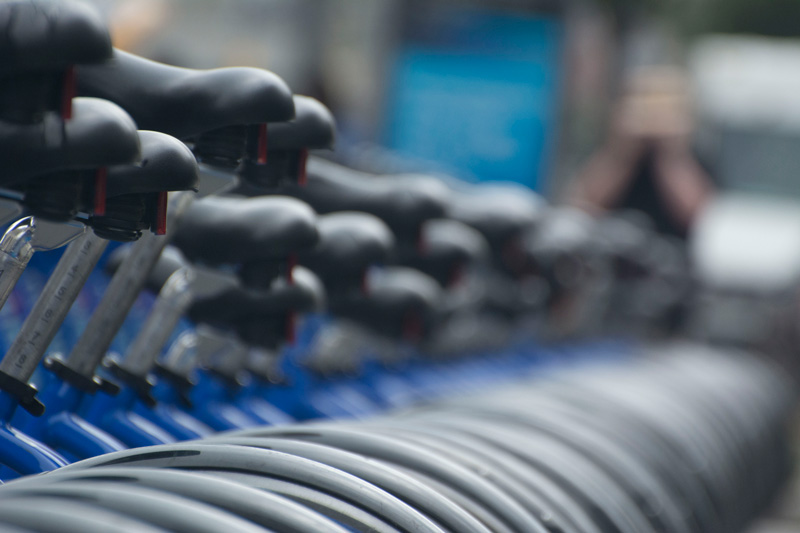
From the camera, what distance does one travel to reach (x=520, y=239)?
14.7 ft

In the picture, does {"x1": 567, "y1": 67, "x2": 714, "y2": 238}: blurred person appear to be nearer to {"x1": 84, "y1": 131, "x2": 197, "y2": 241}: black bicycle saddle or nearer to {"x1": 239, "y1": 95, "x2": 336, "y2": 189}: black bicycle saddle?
{"x1": 239, "y1": 95, "x2": 336, "y2": 189}: black bicycle saddle

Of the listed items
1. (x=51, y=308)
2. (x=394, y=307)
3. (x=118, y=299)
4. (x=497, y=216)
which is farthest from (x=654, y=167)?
(x=51, y=308)

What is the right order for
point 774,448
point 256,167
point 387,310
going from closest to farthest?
1. point 256,167
2. point 387,310
3. point 774,448

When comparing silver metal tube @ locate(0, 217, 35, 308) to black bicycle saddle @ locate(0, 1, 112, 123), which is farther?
silver metal tube @ locate(0, 217, 35, 308)

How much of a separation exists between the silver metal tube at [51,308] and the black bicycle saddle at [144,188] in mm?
187

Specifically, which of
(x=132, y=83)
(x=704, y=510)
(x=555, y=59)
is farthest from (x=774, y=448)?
(x=132, y=83)

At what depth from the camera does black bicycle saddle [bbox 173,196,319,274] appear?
7.27ft

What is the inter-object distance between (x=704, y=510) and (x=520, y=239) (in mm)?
1297

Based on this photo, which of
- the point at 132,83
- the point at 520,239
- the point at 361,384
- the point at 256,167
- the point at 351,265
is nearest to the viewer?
the point at 132,83

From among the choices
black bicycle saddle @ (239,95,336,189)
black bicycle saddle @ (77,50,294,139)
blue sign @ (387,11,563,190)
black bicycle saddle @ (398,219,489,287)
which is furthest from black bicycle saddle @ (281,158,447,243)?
blue sign @ (387,11,563,190)

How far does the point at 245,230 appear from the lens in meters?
2.25

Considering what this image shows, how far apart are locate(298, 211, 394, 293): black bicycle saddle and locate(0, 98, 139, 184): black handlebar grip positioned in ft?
4.23

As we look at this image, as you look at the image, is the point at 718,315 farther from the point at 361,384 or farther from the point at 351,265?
the point at 351,265

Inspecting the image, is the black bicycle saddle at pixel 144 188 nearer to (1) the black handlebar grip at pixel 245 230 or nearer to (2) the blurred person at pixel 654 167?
(1) the black handlebar grip at pixel 245 230
